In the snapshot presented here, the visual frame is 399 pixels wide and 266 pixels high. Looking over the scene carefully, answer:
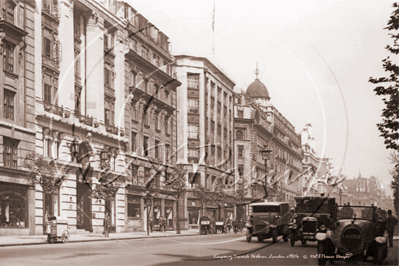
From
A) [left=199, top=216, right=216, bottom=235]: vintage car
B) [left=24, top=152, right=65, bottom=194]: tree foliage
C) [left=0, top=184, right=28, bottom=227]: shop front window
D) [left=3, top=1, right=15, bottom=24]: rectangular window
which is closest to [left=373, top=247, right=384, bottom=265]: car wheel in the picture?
[left=24, top=152, right=65, bottom=194]: tree foliage

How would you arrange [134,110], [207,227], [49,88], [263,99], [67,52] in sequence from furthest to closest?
[207,227] → [49,88] → [263,99] → [67,52] → [134,110]

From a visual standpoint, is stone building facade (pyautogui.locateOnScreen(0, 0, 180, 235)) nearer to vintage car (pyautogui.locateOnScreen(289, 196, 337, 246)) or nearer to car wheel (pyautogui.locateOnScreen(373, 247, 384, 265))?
vintage car (pyautogui.locateOnScreen(289, 196, 337, 246))

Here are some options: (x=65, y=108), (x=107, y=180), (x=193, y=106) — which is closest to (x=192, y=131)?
(x=193, y=106)

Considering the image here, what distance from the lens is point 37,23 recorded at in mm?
43062

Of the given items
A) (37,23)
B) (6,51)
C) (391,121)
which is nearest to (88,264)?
(391,121)

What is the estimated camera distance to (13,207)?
134 ft

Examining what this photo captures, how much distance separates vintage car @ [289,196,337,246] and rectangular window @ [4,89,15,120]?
19905 millimetres

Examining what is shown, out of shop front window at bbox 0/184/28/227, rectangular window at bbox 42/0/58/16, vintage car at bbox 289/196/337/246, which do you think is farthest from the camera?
rectangular window at bbox 42/0/58/16

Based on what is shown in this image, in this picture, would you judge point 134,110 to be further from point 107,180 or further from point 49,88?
point 49,88

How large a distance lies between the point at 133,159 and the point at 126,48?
6.01 m

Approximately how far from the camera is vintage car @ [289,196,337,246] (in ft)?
102

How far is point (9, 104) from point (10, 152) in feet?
10.6

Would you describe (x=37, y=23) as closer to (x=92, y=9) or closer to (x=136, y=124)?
(x=92, y=9)

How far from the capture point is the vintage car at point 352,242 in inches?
747
